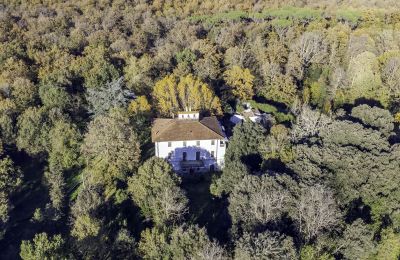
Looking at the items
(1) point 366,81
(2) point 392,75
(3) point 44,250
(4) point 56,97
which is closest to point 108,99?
(4) point 56,97

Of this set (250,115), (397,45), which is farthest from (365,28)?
(250,115)

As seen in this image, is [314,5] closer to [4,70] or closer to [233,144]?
[233,144]

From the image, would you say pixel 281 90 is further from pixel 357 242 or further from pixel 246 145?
pixel 357 242

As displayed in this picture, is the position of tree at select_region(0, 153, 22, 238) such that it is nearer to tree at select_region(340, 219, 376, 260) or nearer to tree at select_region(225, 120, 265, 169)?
tree at select_region(225, 120, 265, 169)

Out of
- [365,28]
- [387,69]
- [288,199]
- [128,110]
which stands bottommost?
[288,199]

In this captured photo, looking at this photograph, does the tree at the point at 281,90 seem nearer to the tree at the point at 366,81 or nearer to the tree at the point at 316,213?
the tree at the point at 366,81
